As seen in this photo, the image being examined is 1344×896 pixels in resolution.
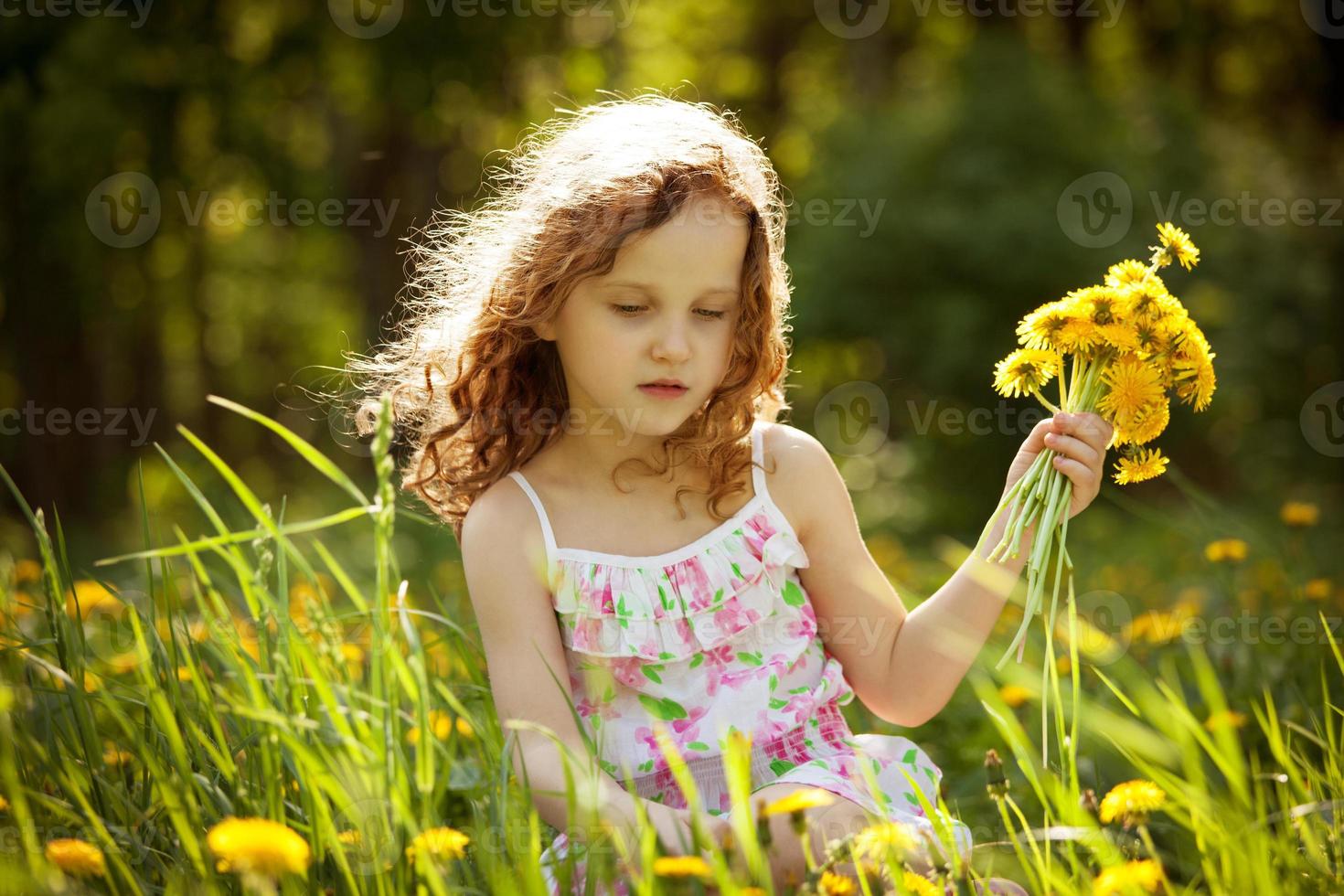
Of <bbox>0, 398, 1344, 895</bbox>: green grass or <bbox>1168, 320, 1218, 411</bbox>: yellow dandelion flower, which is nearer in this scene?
<bbox>0, 398, 1344, 895</bbox>: green grass

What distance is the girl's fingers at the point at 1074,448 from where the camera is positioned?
1.70 m

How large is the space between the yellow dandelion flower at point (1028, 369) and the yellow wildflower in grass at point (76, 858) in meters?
1.26

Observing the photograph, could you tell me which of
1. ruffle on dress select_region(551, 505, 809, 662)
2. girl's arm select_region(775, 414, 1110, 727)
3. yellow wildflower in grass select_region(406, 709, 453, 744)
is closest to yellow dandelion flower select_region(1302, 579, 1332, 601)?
girl's arm select_region(775, 414, 1110, 727)

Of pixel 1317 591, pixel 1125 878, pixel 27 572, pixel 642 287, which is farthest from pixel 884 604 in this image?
pixel 27 572

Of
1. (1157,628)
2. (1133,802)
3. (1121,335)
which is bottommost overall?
(1157,628)

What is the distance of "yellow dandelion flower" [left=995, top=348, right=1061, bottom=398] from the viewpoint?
167 centimetres

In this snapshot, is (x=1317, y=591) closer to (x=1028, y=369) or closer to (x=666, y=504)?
(x=1028, y=369)

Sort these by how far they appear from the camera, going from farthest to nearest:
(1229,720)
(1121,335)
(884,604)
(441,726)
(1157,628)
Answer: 1. (1157,628)
2. (441,726)
3. (884,604)
4. (1121,335)
5. (1229,720)

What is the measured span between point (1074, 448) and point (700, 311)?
58cm

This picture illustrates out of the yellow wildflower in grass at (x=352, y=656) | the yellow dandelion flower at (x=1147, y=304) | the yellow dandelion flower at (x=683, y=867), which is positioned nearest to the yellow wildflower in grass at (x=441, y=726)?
the yellow wildflower in grass at (x=352, y=656)

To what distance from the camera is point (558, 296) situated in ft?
6.16

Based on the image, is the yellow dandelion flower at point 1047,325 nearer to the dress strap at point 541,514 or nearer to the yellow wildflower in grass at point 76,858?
the dress strap at point 541,514

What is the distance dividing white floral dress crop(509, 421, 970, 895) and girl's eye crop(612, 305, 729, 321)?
329mm

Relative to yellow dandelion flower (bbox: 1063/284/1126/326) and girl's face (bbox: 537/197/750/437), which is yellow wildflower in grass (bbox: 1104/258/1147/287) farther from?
girl's face (bbox: 537/197/750/437)
